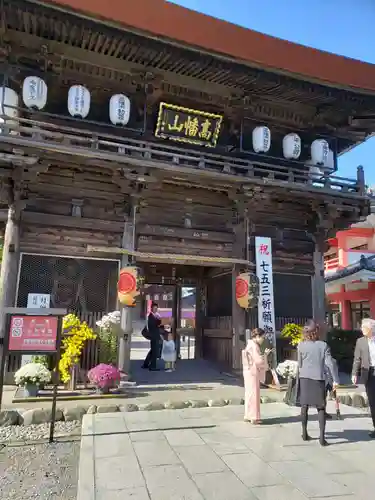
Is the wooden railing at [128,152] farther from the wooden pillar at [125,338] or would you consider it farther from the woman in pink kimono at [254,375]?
the woman in pink kimono at [254,375]

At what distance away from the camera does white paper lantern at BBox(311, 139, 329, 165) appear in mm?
11359

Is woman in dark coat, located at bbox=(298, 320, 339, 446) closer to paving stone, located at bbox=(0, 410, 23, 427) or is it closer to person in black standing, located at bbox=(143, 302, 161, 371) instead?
paving stone, located at bbox=(0, 410, 23, 427)

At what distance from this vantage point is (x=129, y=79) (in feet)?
31.6

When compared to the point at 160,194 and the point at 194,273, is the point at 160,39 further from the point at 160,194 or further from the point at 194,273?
the point at 194,273

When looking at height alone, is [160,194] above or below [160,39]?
below

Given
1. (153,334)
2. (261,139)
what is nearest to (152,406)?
(153,334)

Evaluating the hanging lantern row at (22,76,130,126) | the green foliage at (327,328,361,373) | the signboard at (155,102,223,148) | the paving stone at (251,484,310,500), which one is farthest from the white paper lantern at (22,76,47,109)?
the green foliage at (327,328,361,373)

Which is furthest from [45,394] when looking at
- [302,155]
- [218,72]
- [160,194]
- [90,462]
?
[302,155]

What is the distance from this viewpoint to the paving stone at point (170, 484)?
3.58m

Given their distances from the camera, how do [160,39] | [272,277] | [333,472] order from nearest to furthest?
1. [333,472]
2. [160,39]
3. [272,277]

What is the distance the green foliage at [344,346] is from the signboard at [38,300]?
987 cm

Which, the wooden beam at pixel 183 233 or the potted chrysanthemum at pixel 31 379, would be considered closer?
the potted chrysanthemum at pixel 31 379

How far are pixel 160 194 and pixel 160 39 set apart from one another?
3.67 metres

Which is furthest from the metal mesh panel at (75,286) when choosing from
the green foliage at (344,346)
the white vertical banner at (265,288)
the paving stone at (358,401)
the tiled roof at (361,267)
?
the tiled roof at (361,267)
